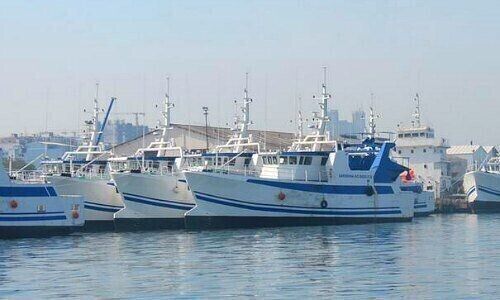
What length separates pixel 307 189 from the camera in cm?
6106

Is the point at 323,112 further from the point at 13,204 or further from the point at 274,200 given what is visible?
the point at 13,204

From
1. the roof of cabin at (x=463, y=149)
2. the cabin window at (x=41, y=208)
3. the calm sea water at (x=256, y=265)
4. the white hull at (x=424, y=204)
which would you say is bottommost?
the calm sea water at (x=256, y=265)

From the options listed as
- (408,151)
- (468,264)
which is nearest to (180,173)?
(468,264)

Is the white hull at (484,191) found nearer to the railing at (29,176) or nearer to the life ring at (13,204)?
the railing at (29,176)

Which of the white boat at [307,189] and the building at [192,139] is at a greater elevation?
the building at [192,139]

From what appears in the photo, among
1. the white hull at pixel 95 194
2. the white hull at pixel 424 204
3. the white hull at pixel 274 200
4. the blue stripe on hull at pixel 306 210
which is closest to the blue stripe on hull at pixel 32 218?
the white hull at pixel 95 194

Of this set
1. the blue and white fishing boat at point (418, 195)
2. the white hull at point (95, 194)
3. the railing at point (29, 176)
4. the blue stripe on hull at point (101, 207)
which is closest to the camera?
the railing at point (29, 176)

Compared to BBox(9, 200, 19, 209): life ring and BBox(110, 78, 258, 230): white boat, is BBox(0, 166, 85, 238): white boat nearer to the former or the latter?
BBox(9, 200, 19, 209): life ring

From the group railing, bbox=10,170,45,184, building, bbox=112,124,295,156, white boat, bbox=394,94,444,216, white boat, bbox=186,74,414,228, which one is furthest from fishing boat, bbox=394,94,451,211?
railing, bbox=10,170,45,184

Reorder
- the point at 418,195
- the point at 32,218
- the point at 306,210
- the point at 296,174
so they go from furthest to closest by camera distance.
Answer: the point at 418,195
the point at 296,174
the point at 306,210
the point at 32,218

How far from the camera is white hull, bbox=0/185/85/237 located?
50625 mm

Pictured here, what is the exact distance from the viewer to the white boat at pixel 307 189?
5869cm

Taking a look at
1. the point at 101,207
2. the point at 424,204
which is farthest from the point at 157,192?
the point at 424,204

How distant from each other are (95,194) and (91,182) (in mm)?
786
